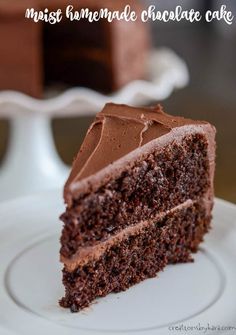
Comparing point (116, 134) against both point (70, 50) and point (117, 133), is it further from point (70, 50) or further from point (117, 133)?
point (70, 50)

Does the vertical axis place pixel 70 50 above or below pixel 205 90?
above

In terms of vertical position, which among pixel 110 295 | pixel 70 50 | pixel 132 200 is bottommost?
pixel 110 295

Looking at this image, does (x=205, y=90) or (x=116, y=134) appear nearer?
(x=116, y=134)

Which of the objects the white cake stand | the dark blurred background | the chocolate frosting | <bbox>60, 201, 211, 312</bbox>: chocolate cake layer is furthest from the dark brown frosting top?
Answer: the dark blurred background

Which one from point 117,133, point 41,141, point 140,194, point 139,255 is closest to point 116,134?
point 117,133

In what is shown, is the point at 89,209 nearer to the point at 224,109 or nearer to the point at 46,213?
the point at 46,213

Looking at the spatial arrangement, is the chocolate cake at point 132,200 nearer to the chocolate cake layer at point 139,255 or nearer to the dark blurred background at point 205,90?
the chocolate cake layer at point 139,255

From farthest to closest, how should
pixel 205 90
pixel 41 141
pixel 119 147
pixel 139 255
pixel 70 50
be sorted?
pixel 205 90 < pixel 70 50 < pixel 41 141 < pixel 139 255 < pixel 119 147

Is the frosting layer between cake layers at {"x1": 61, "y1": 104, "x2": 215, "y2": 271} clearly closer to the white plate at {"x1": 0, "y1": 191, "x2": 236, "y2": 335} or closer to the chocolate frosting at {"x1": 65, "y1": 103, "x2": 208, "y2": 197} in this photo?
the chocolate frosting at {"x1": 65, "y1": 103, "x2": 208, "y2": 197}
